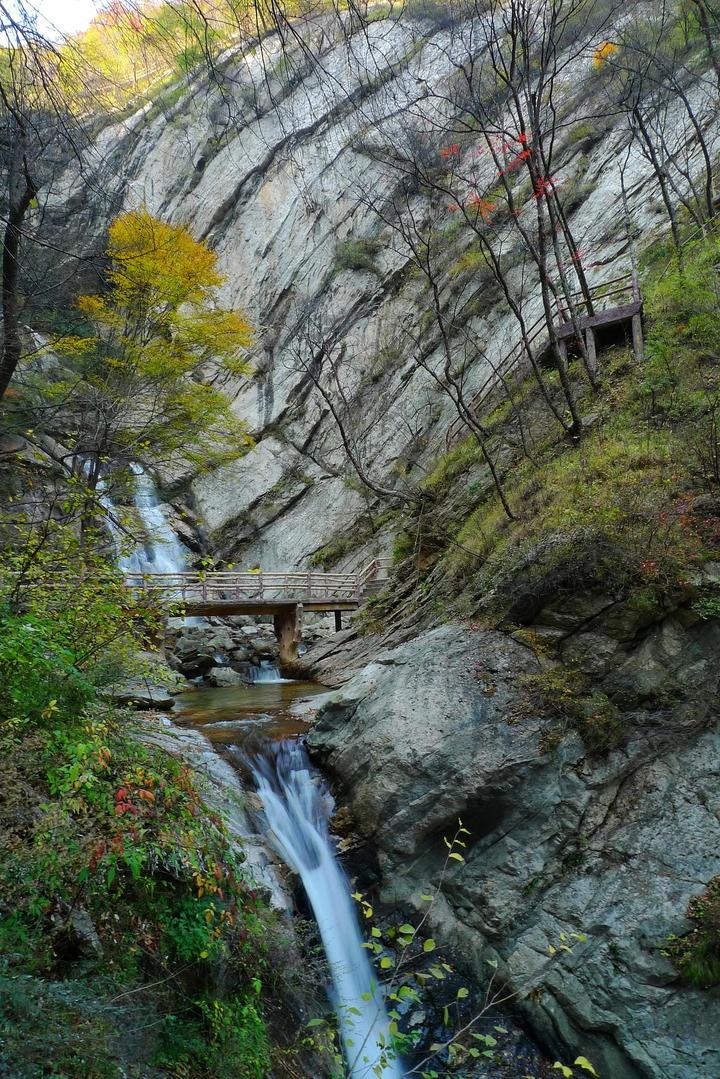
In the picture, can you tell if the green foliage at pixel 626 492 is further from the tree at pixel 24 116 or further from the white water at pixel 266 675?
the white water at pixel 266 675

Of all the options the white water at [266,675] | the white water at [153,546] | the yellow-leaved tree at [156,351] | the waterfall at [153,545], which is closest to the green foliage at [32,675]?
the yellow-leaved tree at [156,351]

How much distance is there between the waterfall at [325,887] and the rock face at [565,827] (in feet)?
1.62

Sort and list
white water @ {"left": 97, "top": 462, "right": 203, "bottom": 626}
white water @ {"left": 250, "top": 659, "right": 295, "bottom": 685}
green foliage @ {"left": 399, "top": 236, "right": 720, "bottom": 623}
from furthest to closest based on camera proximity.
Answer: white water @ {"left": 97, "top": 462, "right": 203, "bottom": 626}
white water @ {"left": 250, "top": 659, "right": 295, "bottom": 685}
green foliage @ {"left": 399, "top": 236, "right": 720, "bottom": 623}

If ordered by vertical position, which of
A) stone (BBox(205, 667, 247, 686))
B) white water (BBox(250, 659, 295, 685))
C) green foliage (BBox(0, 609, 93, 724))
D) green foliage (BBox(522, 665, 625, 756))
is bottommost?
white water (BBox(250, 659, 295, 685))

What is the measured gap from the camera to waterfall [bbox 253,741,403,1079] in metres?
5.08

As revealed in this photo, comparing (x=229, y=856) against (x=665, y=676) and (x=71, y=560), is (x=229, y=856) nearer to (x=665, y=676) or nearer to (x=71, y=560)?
(x=71, y=560)

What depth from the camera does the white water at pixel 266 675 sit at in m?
16.8

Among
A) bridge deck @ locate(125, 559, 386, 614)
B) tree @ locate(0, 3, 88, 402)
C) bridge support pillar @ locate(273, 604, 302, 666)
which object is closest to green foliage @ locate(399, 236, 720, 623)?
tree @ locate(0, 3, 88, 402)

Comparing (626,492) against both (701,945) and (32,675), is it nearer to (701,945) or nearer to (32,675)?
(701,945)

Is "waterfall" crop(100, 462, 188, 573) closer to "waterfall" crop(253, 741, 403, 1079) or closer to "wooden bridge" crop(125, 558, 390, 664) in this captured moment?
"wooden bridge" crop(125, 558, 390, 664)

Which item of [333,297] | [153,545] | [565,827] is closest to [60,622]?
[565,827]

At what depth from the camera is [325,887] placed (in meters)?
6.16

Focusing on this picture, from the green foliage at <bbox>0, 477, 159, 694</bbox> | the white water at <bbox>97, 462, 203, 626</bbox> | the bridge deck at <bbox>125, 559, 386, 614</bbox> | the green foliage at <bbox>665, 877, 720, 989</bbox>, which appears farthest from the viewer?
the white water at <bbox>97, 462, 203, 626</bbox>

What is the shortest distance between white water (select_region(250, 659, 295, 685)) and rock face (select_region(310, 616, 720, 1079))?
9.89 m
